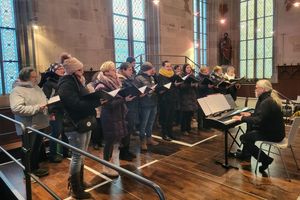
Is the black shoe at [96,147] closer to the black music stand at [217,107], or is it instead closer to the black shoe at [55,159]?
the black shoe at [55,159]

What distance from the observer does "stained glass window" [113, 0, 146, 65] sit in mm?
7746

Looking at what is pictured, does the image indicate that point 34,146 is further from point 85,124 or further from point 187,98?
point 187,98

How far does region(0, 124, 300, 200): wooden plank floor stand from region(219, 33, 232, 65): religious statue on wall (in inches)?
312

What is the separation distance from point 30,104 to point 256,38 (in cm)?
1055

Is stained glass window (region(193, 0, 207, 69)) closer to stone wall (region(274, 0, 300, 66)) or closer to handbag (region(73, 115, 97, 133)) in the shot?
stone wall (region(274, 0, 300, 66))


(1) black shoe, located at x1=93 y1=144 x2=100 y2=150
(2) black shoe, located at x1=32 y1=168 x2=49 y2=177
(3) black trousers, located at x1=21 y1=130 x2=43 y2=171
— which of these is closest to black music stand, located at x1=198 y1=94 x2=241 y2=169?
(1) black shoe, located at x1=93 y1=144 x2=100 y2=150

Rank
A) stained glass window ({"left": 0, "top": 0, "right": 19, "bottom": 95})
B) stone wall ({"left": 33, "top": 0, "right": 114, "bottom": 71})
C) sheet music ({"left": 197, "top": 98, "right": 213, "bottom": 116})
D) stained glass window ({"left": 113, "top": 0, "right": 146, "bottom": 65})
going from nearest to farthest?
sheet music ({"left": 197, "top": 98, "right": 213, "bottom": 116}) < stained glass window ({"left": 0, "top": 0, "right": 19, "bottom": 95}) < stone wall ({"left": 33, "top": 0, "right": 114, "bottom": 71}) < stained glass window ({"left": 113, "top": 0, "right": 146, "bottom": 65})

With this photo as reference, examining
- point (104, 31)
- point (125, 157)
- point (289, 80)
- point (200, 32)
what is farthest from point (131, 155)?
point (200, 32)

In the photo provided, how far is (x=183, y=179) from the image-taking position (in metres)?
3.23

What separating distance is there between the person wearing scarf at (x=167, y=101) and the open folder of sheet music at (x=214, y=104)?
1.03 m

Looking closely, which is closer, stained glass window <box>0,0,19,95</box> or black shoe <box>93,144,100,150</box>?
black shoe <box>93,144,100,150</box>

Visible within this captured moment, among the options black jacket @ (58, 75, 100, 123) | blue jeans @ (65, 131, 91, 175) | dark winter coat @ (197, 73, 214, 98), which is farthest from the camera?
dark winter coat @ (197, 73, 214, 98)

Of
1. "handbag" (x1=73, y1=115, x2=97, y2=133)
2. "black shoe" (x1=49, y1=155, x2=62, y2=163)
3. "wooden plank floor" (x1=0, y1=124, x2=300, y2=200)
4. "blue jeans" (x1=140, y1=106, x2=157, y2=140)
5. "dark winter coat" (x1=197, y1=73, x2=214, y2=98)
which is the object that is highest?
"dark winter coat" (x1=197, y1=73, x2=214, y2=98)

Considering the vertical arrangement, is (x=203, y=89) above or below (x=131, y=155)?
above
